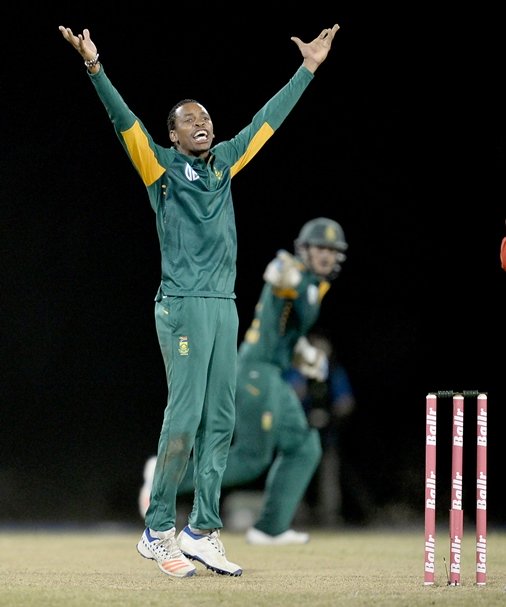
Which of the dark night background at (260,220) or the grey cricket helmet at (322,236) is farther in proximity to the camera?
the dark night background at (260,220)

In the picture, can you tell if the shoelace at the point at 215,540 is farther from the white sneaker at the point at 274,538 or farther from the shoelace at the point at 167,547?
the white sneaker at the point at 274,538

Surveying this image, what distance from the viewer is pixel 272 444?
6.80 m

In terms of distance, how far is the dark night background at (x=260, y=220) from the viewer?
852 cm

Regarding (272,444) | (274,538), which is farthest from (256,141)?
(274,538)

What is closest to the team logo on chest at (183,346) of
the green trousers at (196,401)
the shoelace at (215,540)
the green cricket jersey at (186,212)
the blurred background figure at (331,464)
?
the green trousers at (196,401)

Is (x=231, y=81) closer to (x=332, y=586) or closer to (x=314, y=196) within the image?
(x=314, y=196)

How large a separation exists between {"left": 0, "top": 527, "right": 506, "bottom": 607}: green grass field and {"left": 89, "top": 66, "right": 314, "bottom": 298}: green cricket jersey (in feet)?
3.61

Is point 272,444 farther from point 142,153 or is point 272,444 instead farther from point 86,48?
point 86,48

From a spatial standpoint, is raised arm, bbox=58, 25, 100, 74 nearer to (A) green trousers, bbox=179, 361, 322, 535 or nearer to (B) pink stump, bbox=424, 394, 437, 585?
(B) pink stump, bbox=424, 394, 437, 585

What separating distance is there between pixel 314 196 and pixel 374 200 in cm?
50

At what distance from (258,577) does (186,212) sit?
56.6 inches

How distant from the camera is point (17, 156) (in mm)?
8461

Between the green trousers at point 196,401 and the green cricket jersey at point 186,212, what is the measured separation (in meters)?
0.08

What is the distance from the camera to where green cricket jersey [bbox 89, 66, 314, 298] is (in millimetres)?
4254
